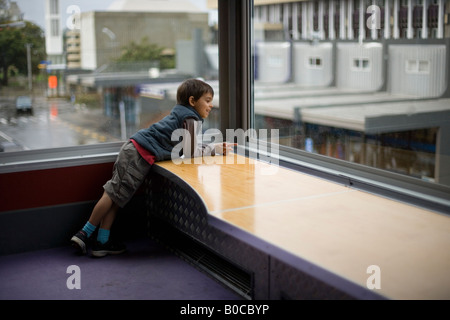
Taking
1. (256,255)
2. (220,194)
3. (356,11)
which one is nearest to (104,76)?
(220,194)

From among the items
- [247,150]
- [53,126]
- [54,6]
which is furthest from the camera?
[247,150]

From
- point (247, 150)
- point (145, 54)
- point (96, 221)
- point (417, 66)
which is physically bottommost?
point (96, 221)

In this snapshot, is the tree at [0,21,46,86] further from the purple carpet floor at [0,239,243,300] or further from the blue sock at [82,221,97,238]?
the purple carpet floor at [0,239,243,300]

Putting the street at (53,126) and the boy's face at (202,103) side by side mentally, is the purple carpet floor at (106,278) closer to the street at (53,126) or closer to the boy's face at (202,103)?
the street at (53,126)

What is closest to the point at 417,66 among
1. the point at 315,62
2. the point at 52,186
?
the point at 315,62

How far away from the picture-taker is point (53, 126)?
350 cm

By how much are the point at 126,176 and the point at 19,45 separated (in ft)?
3.69

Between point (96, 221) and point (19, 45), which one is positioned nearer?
point (96, 221)

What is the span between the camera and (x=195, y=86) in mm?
3266

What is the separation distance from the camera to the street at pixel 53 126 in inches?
131

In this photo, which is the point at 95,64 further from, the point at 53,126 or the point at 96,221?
the point at 96,221

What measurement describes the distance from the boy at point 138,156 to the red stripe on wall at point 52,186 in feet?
0.78

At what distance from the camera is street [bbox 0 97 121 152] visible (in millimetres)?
3324

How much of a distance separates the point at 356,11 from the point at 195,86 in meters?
1.08
